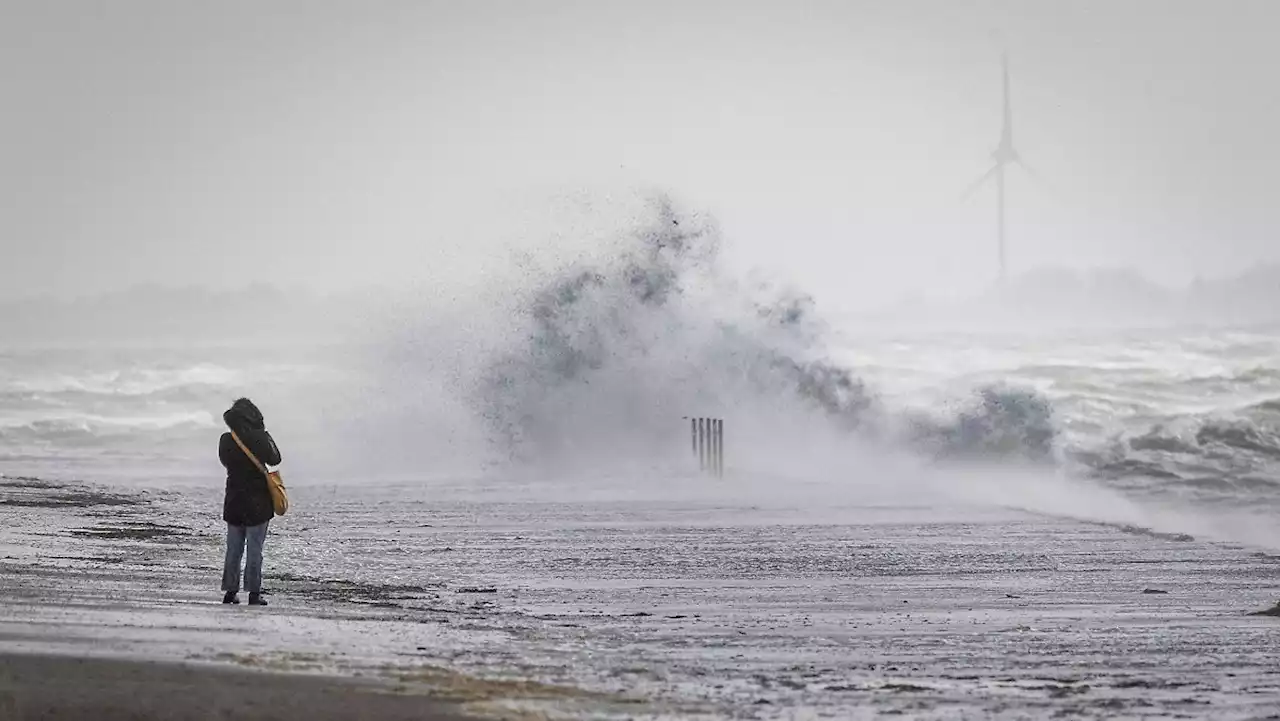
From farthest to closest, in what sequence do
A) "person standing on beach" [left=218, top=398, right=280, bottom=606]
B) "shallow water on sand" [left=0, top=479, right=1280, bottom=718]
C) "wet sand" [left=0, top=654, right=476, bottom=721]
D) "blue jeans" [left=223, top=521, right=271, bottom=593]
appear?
"person standing on beach" [left=218, top=398, right=280, bottom=606], "blue jeans" [left=223, top=521, right=271, bottom=593], "shallow water on sand" [left=0, top=479, right=1280, bottom=718], "wet sand" [left=0, top=654, right=476, bottom=721]

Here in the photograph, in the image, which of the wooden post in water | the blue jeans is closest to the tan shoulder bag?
the blue jeans

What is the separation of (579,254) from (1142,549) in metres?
30.2

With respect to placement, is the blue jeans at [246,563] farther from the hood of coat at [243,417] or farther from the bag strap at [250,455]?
the hood of coat at [243,417]

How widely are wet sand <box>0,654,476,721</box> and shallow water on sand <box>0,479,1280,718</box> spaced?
1.72 feet

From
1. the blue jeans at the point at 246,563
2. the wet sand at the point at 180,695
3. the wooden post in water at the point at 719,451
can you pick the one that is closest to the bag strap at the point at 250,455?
the blue jeans at the point at 246,563

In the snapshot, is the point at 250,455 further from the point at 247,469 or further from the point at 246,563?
the point at 246,563

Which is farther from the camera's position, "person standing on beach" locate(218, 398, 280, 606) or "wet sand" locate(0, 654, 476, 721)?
"person standing on beach" locate(218, 398, 280, 606)

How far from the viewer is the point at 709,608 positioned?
50.0ft

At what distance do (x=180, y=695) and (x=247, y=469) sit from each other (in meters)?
5.49

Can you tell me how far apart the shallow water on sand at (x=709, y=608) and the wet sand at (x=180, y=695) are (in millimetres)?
523

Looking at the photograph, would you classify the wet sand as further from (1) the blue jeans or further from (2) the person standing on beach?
(2) the person standing on beach

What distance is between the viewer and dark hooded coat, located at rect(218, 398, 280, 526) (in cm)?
1516

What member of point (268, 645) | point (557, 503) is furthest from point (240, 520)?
point (557, 503)

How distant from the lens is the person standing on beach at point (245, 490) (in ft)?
49.3
